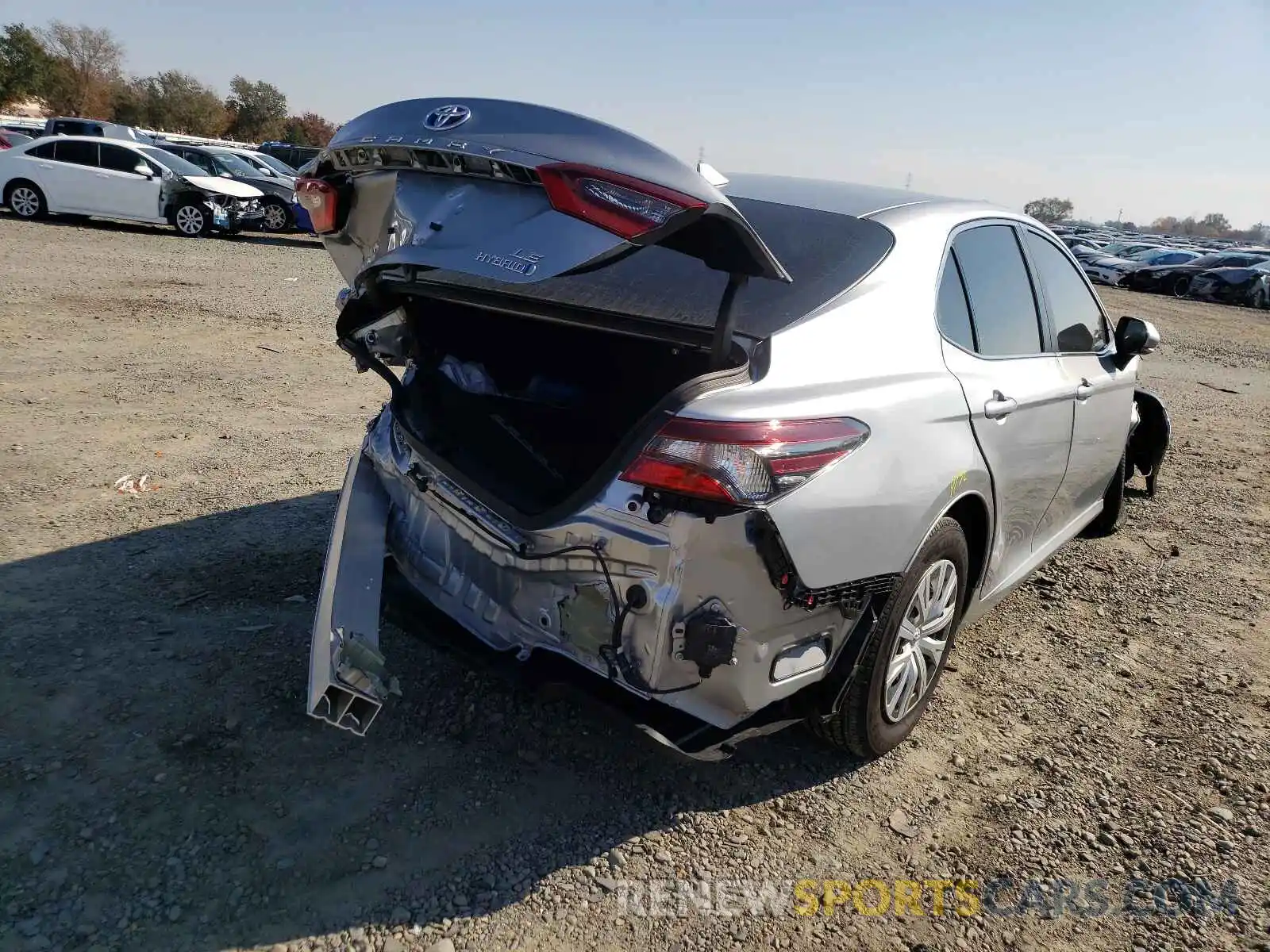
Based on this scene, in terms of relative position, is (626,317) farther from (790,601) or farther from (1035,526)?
(1035,526)

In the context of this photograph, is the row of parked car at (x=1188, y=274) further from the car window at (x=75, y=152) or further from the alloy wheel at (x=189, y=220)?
the car window at (x=75, y=152)

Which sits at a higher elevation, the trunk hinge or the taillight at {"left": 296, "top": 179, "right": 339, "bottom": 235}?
the taillight at {"left": 296, "top": 179, "right": 339, "bottom": 235}

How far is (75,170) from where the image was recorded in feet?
52.4

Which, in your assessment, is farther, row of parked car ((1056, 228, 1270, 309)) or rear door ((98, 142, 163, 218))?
row of parked car ((1056, 228, 1270, 309))

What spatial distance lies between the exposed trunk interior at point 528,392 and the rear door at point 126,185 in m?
15.2

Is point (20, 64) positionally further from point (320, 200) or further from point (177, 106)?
point (320, 200)

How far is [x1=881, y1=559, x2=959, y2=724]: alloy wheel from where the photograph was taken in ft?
9.75

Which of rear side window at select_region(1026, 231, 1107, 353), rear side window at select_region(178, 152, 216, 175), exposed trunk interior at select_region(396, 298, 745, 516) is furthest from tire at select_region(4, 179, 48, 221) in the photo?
rear side window at select_region(1026, 231, 1107, 353)

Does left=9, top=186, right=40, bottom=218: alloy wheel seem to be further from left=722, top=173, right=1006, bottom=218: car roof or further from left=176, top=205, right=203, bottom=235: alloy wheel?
left=722, top=173, right=1006, bottom=218: car roof

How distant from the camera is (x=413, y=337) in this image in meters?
3.36

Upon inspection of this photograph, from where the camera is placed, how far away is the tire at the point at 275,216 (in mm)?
17359

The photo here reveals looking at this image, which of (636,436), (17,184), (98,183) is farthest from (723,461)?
(17,184)

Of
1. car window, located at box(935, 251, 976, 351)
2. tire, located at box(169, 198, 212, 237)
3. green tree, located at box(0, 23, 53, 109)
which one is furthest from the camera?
green tree, located at box(0, 23, 53, 109)

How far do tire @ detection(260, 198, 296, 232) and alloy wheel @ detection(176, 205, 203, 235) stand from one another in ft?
3.90
